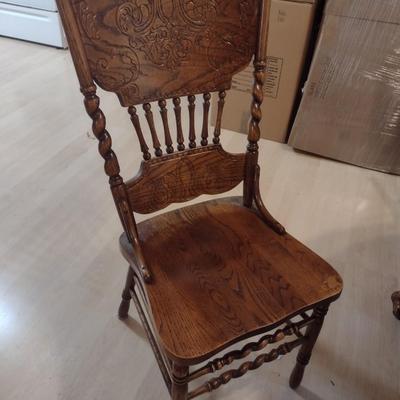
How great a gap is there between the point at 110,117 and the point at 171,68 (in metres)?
1.53

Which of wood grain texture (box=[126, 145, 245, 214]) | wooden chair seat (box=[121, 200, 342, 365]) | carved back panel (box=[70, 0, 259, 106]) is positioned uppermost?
carved back panel (box=[70, 0, 259, 106])

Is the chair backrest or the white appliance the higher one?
the chair backrest

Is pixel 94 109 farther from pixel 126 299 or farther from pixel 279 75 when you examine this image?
pixel 279 75

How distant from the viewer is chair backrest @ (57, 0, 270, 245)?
0.70 metres

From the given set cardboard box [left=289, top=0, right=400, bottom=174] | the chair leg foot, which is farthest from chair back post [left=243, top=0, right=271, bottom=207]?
cardboard box [left=289, top=0, right=400, bottom=174]

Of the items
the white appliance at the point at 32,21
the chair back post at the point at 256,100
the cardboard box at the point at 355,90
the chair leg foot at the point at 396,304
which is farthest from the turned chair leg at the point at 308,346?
Result: the white appliance at the point at 32,21

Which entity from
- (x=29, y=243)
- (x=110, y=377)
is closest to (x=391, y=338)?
(x=110, y=377)

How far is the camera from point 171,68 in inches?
31.6

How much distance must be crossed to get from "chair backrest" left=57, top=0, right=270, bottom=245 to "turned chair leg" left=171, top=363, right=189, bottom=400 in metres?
0.29

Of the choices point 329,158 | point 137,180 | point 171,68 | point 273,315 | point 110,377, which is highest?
point 171,68

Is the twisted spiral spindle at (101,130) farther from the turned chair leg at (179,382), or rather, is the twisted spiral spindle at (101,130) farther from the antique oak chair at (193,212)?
the turned chair leg at (179,382)

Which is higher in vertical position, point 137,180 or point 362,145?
point 137,180

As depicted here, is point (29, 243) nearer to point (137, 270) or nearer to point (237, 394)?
point (137, 270)

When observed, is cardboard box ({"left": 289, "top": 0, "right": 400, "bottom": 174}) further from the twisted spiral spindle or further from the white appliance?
the white appliance
